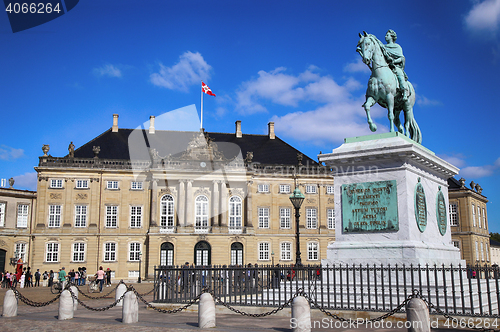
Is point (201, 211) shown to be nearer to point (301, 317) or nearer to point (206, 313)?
point (206, 313)

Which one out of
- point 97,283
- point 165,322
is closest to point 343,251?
point 165,322

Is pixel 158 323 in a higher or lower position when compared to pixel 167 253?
Result: lower

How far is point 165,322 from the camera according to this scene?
34.4 ft

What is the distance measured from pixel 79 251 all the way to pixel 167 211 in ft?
29.9

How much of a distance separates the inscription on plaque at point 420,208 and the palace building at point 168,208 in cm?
3617

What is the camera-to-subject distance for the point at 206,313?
9516mm

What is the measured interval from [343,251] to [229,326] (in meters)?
3.11

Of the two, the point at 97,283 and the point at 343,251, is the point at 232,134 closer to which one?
the point at 97,283

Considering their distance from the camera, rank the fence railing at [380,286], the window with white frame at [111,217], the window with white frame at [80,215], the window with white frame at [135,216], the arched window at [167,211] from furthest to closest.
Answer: the arched window at [167,211] < the window with white frame at [135,216] < the window with white frame at [111,217] < the window with white frame at [80,215] < the fence railing at [380,286]

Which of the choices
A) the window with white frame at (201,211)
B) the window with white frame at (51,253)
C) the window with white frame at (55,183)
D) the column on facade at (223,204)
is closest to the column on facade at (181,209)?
the window with white frame at (201,211)

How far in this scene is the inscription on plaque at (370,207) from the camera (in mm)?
10609

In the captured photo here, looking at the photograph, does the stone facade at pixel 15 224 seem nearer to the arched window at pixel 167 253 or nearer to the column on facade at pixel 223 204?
the arched window at pixel 167 253

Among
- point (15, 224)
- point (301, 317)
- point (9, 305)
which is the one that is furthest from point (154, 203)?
point (301, 317)

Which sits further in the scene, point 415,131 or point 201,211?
point 201,211
